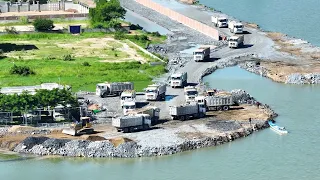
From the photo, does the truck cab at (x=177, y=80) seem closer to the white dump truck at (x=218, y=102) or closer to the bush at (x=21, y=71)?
the white dump truck at (x=218, y=102)

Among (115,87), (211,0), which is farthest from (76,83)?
(211,0)

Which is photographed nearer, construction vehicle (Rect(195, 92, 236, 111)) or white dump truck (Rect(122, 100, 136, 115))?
white dump truck (Rect(122, 100, 136, 115))

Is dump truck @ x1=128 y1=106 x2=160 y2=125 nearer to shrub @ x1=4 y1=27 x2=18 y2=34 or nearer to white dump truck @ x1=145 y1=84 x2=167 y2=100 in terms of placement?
white dump truck @ x1=145 y1=84 x2=167 y2=100

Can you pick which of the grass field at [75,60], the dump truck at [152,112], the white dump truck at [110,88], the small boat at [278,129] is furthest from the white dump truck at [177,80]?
the small boat at [278,129]

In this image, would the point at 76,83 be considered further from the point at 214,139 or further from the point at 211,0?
the point at 211,0

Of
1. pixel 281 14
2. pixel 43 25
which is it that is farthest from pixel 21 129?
pixel 281 14

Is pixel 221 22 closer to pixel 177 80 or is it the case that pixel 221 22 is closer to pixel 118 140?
pixel 177 80

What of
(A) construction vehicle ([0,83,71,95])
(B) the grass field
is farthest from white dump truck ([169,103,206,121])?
(B) the grass field
